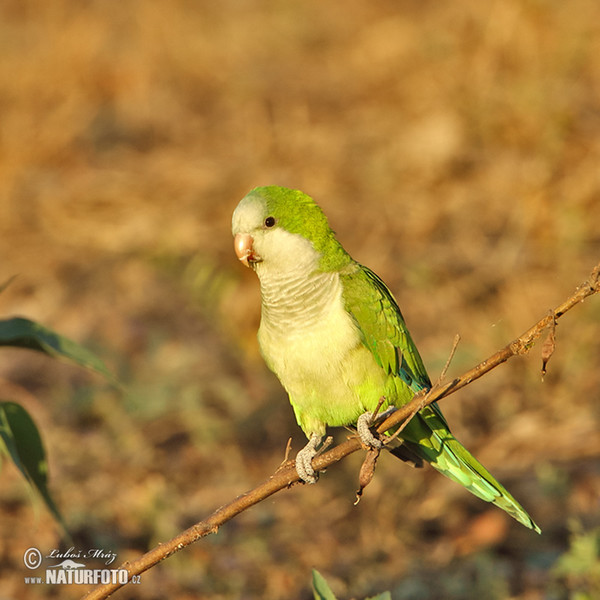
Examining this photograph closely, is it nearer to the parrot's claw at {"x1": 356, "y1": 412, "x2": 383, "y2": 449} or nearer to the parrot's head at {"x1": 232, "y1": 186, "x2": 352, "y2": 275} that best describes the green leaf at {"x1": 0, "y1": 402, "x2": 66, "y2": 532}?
the parrot's head at {"x1": 232, "y1": 186, "x2": 352, "y2": 275}

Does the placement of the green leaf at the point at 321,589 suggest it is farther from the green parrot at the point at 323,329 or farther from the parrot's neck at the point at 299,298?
the parrot's neck at the point at 299,298

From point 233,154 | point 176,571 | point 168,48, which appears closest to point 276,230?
point 176,571

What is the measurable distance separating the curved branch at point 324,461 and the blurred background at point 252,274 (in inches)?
60.5

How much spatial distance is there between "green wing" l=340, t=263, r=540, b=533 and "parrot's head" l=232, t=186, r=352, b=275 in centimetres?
15

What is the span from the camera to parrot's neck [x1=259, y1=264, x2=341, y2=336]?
3.10 m

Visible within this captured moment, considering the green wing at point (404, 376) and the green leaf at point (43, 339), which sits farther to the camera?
the green leaf at point (43, 339)

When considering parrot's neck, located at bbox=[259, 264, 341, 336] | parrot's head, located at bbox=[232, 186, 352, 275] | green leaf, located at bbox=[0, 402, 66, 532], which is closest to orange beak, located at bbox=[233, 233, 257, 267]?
parrot's head, located at bbox=[232, 186, 352, 275]

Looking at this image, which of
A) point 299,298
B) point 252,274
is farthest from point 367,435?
point 252,274

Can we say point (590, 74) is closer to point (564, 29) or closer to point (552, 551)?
point (564, 29)

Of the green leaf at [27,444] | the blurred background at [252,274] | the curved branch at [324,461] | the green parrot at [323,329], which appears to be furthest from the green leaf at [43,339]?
the blurred background at [252,274]

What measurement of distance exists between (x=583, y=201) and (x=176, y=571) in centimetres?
471

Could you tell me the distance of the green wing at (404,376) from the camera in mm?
3154

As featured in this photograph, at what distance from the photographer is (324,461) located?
2609 mm

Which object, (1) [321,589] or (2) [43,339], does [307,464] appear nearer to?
(1) [321,589]
